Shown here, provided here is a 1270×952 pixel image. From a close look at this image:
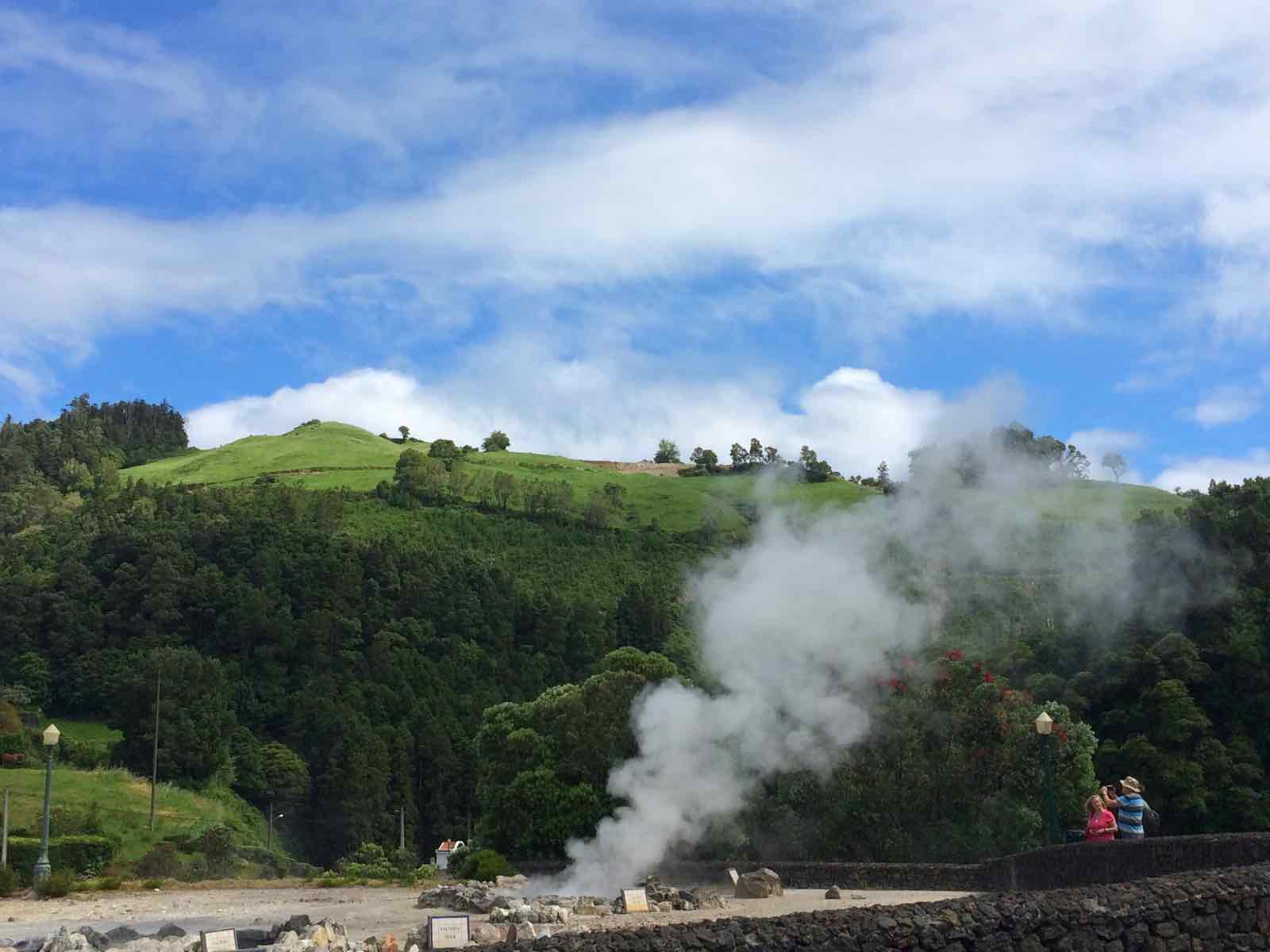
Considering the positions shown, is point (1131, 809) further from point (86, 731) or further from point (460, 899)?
point (86, 731)

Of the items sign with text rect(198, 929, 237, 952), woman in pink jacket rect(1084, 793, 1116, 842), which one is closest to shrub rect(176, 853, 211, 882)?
sign with text rect(198, 929, 237, 952)

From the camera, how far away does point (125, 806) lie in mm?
58562

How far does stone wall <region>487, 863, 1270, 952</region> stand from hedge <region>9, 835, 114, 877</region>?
119 ft

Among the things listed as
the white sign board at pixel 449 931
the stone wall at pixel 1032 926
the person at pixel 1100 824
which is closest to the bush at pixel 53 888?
the white sign board at pixel 449 931

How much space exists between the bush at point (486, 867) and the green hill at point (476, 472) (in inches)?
1397

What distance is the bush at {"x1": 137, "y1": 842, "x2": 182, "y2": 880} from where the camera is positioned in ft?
135

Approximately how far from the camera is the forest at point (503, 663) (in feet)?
109

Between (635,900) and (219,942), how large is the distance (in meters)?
8.61

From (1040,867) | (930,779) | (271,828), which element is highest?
(930,779)

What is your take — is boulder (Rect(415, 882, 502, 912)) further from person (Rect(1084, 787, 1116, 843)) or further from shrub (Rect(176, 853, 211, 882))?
shrub (Rect(176, 853, 211, 882))

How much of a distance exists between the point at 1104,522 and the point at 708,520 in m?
61.0

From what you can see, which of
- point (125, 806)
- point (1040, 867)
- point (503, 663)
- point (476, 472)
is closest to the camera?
point (1040, 867)

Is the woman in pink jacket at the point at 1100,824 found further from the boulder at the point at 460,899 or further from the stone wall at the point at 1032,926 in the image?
the boulder at the point at 460,899

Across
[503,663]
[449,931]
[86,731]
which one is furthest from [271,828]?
[449,931]
